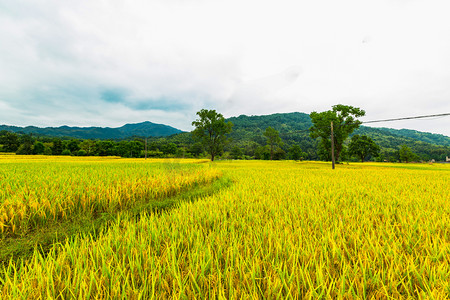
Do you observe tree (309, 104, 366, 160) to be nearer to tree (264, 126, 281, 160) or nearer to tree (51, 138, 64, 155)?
tree (264, 126, 281, 160)

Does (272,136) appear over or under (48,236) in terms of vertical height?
over

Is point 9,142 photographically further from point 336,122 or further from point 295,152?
point 295,152

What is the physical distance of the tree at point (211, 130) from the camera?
1038 inches

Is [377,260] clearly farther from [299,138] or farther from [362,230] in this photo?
[299,138]

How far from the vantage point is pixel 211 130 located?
87.7 ft

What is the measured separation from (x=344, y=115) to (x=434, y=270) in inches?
1382

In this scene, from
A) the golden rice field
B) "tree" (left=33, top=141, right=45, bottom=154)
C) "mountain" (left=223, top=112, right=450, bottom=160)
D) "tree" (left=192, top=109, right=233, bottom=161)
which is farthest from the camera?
"mountain" (left=223, top=112, right=450, bottom=160)

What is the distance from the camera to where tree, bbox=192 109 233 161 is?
2636 cm

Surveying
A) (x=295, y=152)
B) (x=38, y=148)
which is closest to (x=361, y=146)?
(x=295, y=152)

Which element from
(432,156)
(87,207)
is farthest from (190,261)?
(432,156)

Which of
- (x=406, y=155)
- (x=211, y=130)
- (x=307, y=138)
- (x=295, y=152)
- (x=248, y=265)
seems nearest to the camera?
(x=248, y=265)

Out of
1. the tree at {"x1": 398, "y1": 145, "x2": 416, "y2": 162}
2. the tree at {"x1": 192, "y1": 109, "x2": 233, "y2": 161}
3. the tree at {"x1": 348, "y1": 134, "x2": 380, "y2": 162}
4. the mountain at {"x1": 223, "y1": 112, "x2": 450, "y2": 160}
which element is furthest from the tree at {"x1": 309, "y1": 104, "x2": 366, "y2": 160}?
the tree at {"x1": 398, "y1": 145, "x2": 416, "y2": 162}

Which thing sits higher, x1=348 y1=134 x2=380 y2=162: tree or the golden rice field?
x1=348 y1=134 x2=380 y2=162: tree

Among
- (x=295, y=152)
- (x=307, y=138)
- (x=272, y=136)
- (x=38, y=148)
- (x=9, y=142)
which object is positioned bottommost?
(x=295, y=152)
